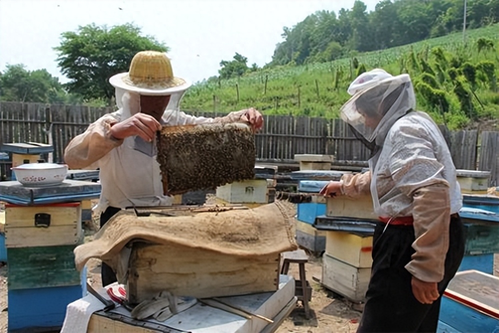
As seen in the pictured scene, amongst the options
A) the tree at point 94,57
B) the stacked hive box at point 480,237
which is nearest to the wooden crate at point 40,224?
the stacked hive box at point 480,237

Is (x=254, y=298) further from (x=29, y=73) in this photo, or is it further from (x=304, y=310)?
(x=29, y=73)

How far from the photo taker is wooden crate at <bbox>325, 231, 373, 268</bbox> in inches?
148

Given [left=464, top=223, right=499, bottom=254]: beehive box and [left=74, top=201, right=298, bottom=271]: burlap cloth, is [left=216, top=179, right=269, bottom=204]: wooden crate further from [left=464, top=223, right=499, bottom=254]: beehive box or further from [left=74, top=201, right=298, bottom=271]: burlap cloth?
[left=74, top=201, right=298, bottom=271]: burlap cloth

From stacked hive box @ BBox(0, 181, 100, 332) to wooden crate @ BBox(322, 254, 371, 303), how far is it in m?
2.25

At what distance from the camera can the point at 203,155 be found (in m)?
1.92

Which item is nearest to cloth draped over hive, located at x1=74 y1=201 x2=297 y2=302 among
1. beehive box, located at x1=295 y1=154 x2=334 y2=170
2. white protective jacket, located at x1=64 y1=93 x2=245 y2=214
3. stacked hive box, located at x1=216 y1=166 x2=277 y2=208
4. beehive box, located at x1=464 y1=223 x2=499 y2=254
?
white protective jacket, located at x1=64 y1=93 x2=245 y2=214

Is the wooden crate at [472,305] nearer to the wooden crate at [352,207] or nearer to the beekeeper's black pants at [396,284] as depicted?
the beekeeper's black pants at [396,284]

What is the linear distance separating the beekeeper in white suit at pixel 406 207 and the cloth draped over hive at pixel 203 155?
0.53 m

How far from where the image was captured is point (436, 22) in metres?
49.9

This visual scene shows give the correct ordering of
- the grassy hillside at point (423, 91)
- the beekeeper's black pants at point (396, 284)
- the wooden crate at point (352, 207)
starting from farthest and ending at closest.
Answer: the grassy hillside at point (423, 91) → the wooden crate at point (352, 207) → the beekeeper's black pants at point (396, 284)

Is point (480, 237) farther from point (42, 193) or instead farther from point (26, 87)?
point (26, 87)

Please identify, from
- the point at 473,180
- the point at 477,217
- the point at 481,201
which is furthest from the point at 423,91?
the point at 477,217

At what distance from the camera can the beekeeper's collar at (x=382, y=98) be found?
6.24 ft

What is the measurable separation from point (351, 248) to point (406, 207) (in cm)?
220
